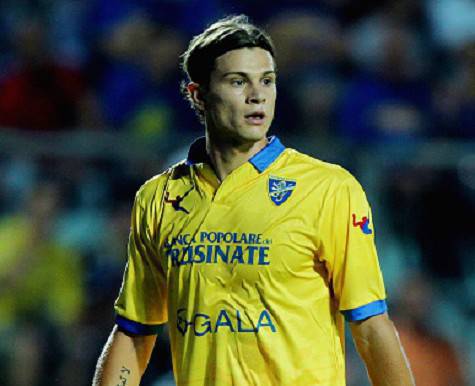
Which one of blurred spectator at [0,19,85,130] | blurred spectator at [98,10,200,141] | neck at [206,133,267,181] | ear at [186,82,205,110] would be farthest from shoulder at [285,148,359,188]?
blurred spectator at [0,19,85,130]

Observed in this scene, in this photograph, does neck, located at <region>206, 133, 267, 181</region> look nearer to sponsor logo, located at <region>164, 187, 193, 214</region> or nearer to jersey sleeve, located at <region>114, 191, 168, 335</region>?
sponsor logo, located at <region>164, 187, 193, 214</region>

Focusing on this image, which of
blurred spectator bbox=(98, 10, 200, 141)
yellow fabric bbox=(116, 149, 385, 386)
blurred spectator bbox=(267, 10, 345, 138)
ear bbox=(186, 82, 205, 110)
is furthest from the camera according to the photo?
blurred spectator bbox=(98, 10, 200, 141)

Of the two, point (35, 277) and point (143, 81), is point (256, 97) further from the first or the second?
point (143, 81)

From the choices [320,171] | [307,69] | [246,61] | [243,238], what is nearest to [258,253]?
[243,238]

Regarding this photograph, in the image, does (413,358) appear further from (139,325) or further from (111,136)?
(139,325)

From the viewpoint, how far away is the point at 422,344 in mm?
6766

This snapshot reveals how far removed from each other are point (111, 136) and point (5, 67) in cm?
152

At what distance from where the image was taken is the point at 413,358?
22.1 ft

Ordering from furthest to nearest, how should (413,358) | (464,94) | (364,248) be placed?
(464,94), (413,358), (364,248)

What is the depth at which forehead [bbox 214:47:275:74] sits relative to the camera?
160 inches

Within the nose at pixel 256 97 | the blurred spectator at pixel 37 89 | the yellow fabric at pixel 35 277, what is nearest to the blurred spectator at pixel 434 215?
the yellow fabric at pixel 35 277

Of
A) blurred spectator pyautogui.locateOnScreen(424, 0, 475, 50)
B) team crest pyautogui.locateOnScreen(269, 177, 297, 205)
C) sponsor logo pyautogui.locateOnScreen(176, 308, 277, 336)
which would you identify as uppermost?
blurred spectator pyautogui.locateOnScreen(424, 0, 475, 50)

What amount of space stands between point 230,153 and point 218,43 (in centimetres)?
40

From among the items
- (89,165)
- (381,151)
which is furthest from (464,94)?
(89,165)
